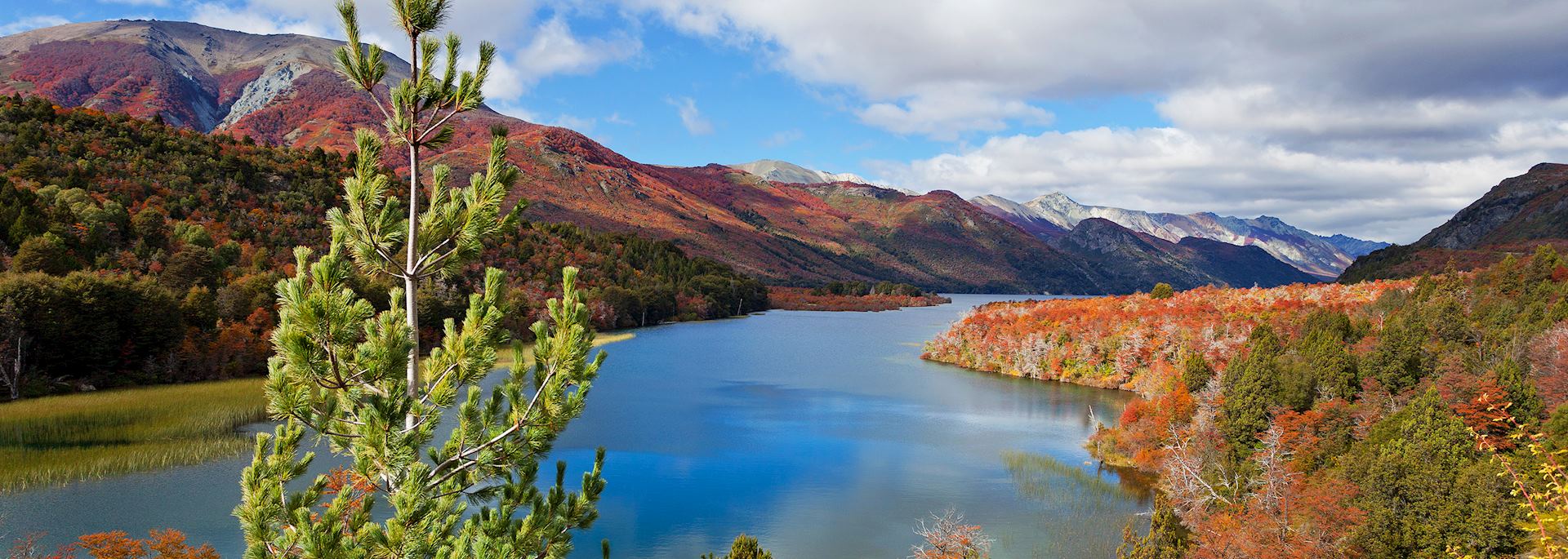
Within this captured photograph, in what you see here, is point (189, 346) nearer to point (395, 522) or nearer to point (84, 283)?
point (84, 283)

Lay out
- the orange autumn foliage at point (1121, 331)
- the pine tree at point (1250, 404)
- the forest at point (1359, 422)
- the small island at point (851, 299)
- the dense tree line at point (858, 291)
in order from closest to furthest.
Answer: the forest at point (1359, 422)
the pine tree at point (1250, 404)
the orange autumn foliage at point (1121, 331)
the small island at point (851, 299)
the dense tree line at point (858, 291)

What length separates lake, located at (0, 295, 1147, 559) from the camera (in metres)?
24.5

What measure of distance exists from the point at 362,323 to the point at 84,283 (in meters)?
45.8

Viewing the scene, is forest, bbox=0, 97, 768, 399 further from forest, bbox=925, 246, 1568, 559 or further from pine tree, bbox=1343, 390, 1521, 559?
pine tree, bbox=1343, 390, 1521, 559

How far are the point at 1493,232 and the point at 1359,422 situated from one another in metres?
144

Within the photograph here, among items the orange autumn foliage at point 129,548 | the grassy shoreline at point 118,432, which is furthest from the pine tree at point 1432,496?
the orange autumn foliage at point 129,548

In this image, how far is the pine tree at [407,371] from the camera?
7367 mm

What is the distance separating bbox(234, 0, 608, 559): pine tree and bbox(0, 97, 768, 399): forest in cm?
1365

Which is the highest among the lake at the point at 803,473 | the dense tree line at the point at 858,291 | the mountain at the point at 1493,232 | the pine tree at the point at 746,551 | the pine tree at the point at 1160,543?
the mountain at the point at 1493,232

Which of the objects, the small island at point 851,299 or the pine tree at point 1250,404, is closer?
the pine tree at point 1250,404

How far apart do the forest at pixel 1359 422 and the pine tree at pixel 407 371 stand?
318 inches

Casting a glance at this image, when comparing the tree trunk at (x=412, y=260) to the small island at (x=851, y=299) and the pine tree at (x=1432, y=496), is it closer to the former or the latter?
the pine tree at (x=1432, y=496)

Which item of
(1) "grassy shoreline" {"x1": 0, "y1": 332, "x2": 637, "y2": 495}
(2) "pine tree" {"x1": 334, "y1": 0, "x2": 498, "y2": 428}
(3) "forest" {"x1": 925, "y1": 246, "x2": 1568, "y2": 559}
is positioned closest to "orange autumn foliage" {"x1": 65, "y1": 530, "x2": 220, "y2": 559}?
(1) "grassy shoreline" {"x1": 0, "y1": 332, "x2": 637, "y2": 495}

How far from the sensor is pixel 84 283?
41.2 meters
